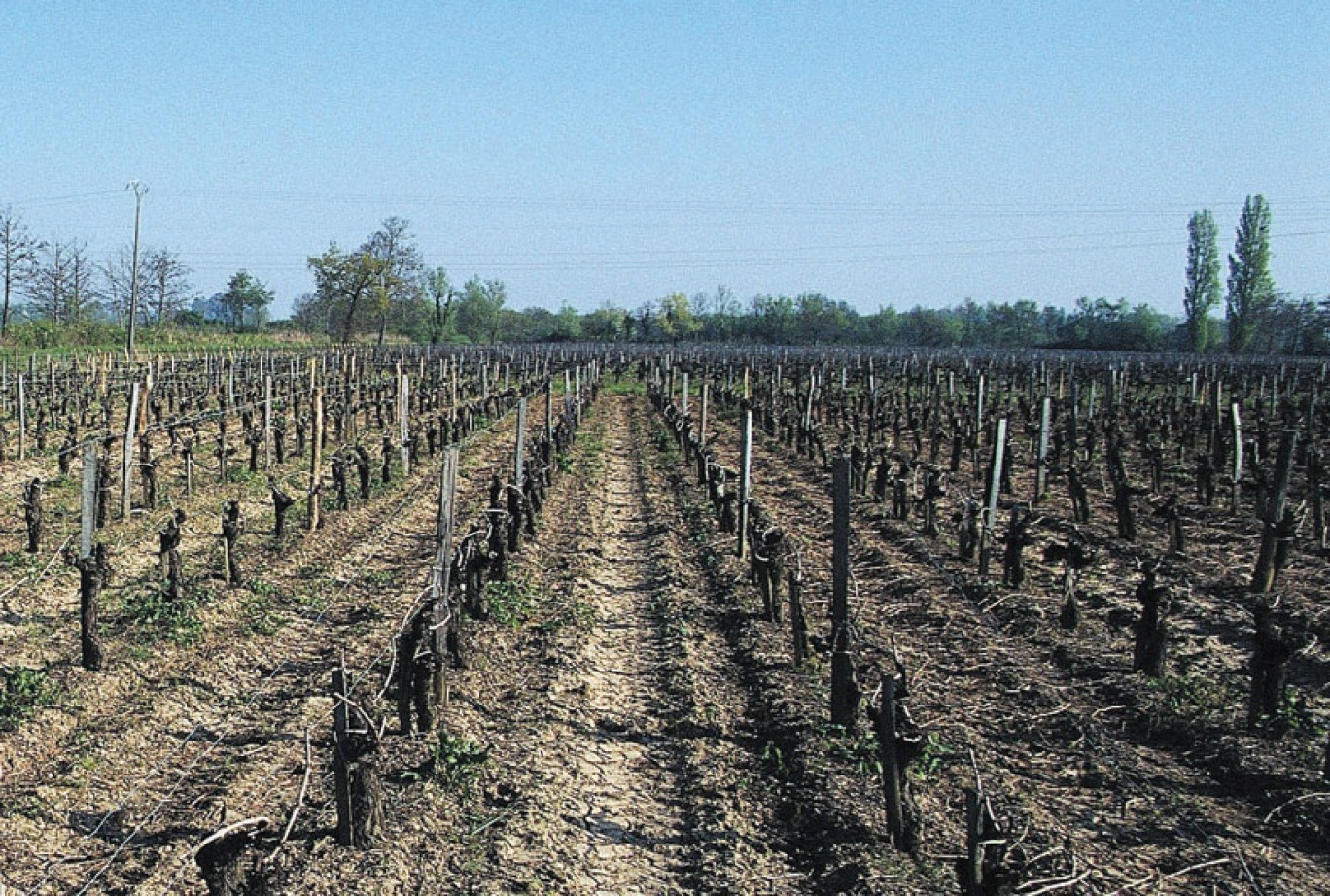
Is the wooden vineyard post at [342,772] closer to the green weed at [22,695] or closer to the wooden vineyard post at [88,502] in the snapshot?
the green weed at [22,695]

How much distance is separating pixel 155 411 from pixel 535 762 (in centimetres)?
1866

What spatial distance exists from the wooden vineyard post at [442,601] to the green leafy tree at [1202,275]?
8634cm

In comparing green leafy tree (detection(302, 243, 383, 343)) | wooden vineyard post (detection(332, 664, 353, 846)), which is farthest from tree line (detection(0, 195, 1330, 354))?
wooden vineyard post (detection(332, 664, 353, 846))

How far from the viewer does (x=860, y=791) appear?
5.60m

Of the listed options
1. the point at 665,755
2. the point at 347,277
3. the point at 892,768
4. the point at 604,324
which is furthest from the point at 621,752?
the point at 604,324

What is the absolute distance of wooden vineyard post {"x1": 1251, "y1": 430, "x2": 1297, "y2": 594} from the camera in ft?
28.9

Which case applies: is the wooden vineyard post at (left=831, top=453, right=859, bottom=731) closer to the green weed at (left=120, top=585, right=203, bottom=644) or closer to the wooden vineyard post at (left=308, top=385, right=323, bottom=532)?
the green weed at (left=120, top=585, right=203, bottom=644)

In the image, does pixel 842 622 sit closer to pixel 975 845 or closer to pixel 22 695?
pixel 975 845

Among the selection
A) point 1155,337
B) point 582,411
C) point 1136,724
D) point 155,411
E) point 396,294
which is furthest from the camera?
point 1155,337

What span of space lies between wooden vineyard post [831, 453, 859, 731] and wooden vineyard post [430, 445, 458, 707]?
8.27ft

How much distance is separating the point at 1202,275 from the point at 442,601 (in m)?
91.4

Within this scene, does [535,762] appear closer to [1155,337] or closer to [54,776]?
[54,776]

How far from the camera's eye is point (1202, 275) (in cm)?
8494

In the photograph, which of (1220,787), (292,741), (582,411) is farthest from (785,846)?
(582,411)
